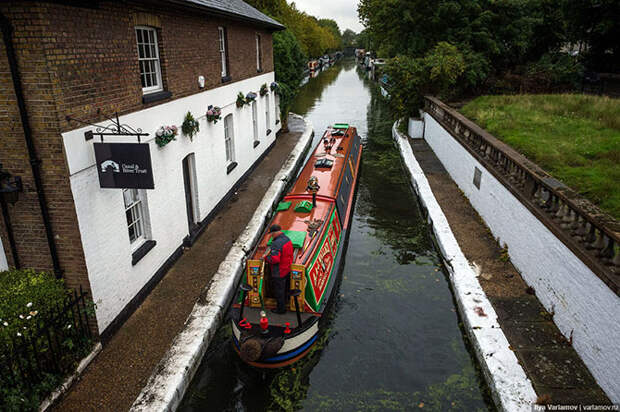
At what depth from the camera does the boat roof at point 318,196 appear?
27.6ft

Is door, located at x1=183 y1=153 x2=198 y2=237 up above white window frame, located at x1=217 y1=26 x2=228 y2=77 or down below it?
below

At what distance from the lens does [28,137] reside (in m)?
5.98

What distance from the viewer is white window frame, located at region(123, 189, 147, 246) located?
8188mm

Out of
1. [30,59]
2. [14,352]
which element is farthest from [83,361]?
[30,59]

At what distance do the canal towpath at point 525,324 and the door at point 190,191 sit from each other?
6.88 meters

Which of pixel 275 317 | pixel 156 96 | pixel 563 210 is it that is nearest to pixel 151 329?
pixel 275 317

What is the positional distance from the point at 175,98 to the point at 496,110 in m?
13.2

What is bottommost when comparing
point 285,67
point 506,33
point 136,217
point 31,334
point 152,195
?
point 31,334

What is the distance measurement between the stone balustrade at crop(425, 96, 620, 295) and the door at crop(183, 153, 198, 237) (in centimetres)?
784

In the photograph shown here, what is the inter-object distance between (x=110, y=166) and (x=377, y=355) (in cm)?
552

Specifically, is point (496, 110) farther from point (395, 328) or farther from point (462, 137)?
point (395, 328)

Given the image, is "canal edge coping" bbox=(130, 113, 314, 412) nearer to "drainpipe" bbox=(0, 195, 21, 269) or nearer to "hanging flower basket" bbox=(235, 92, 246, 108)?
"drainpipe" bbox=(0, 195, 21, 269)

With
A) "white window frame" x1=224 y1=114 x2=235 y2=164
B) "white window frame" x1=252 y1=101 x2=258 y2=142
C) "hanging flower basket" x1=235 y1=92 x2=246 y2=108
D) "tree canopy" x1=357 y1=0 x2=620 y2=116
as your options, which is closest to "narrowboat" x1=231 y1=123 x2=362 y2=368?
"white window frame" x1=224 y1=114 x2=235 y2=164

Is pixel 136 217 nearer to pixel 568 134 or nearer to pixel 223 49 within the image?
pixel 223 49
